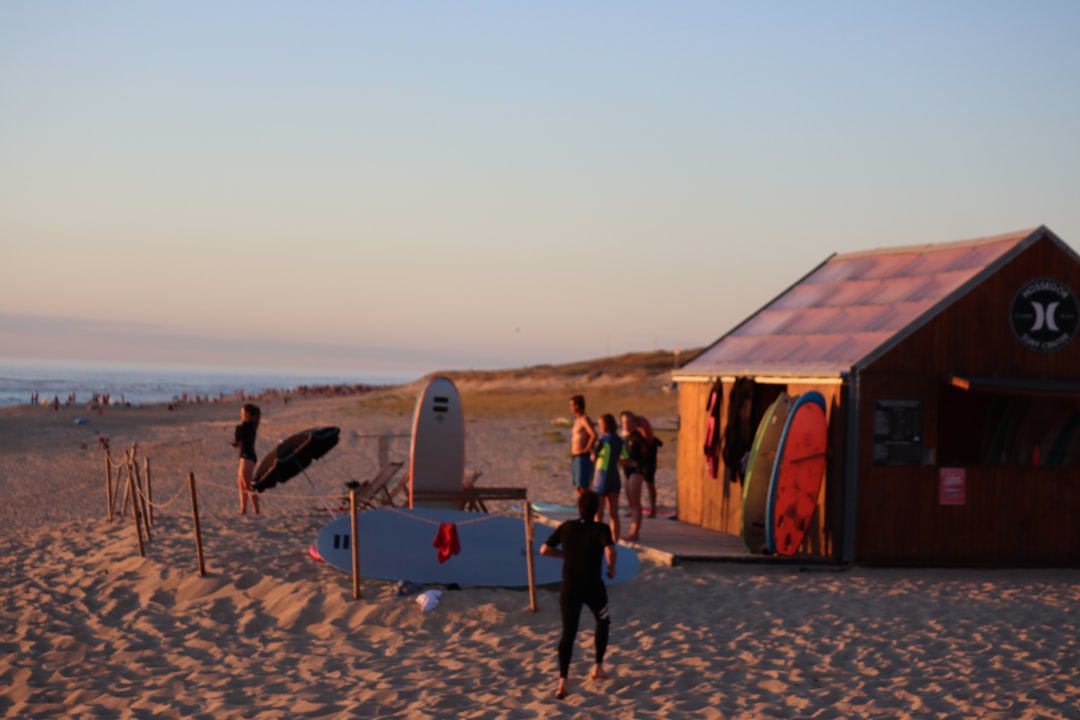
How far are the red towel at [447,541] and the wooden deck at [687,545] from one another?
115 inches

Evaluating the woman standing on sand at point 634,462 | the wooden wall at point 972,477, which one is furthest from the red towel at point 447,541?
the wooden wall at point 972,477

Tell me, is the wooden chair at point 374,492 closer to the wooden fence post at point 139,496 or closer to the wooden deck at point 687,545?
the wooden deck at point 687,545

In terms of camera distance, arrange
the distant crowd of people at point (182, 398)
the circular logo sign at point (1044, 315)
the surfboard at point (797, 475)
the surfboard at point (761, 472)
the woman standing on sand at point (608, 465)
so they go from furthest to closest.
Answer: the distant crowd of people at point (182, 398), the circular logo sign at point (1044, 315), the surfboard at point (761, 472), the woman standing on sand at point (608, 465), the surfboard at point (797, 475)

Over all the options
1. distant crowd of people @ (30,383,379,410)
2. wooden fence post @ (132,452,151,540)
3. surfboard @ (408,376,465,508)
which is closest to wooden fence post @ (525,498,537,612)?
surfboard @ (408,376,465,508)

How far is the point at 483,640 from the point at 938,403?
25.1 feet

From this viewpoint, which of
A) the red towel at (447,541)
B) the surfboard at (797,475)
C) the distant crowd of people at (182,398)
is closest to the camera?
the red towel at (447,541)

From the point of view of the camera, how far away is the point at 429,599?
37.3 ft

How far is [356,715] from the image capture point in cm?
811

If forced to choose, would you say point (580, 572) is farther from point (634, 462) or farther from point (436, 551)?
point (634, 462)

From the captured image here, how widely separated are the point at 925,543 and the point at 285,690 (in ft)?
28.9

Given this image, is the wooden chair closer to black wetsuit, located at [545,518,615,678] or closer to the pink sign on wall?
black wetsuit, located at [545,518,615,678]

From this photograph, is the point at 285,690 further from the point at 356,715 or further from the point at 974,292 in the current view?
the point at 974,292

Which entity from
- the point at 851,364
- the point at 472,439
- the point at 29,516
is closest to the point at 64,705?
the point at 851,364

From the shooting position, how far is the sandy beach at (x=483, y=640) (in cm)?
851
